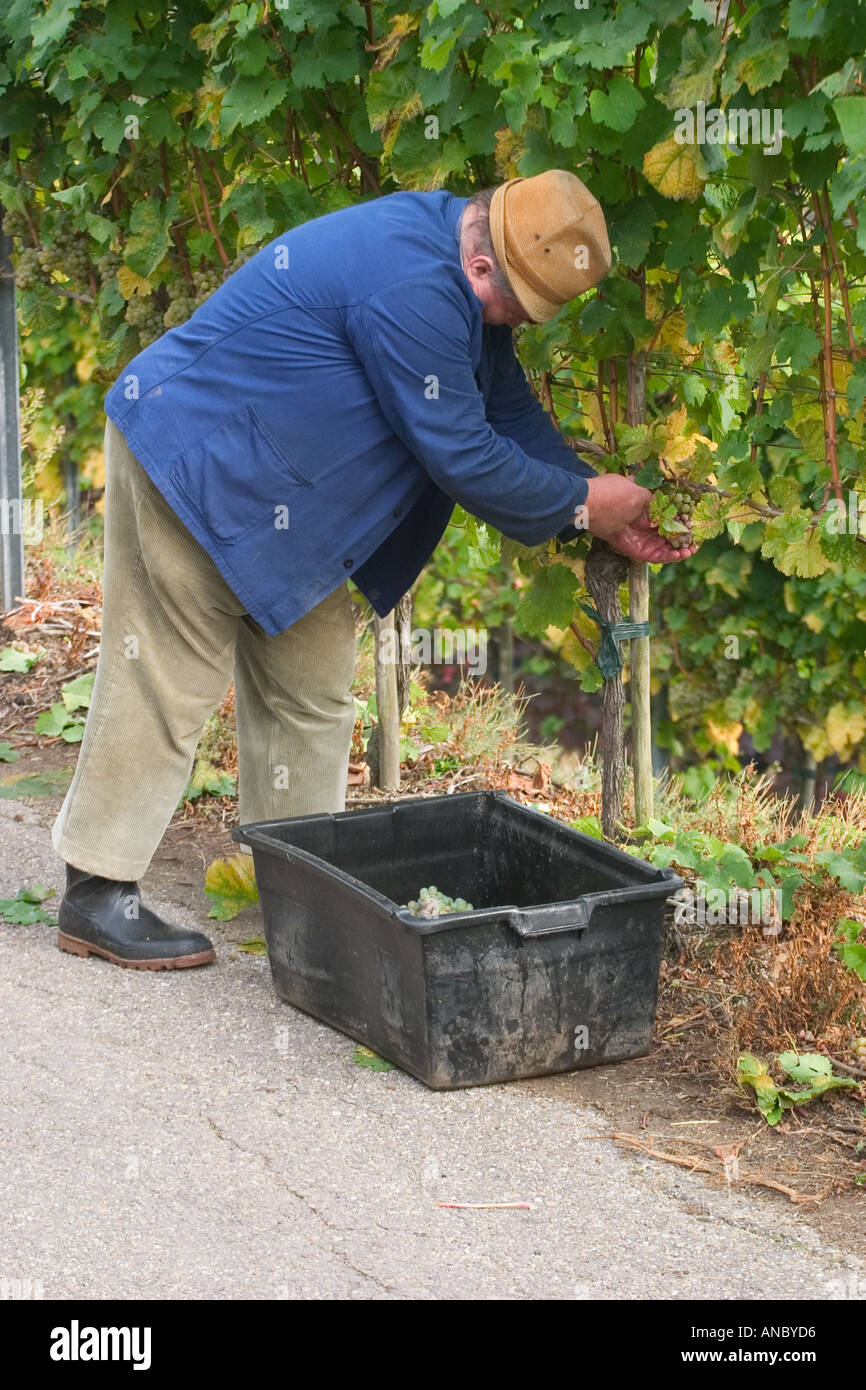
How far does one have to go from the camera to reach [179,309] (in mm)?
4918

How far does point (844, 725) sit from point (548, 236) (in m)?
6.07

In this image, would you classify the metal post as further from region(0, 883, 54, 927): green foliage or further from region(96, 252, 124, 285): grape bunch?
region(0, 883, 54, 927): green foliage

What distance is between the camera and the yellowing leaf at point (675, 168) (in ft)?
10.6

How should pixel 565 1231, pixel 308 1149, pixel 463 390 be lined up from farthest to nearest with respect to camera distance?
pixel 463 390, pixel 308 1149, pixel 565 1231

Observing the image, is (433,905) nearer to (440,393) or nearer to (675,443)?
(440,393)

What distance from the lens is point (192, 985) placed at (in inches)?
148

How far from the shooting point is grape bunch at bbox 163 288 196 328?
491cm

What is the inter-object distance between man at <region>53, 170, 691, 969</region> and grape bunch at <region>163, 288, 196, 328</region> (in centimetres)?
133

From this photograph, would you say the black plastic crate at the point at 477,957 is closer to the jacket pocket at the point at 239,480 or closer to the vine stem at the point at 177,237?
the jacket pocket at the point at 239,480

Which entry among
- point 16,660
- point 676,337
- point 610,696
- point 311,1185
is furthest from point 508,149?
point 16,660

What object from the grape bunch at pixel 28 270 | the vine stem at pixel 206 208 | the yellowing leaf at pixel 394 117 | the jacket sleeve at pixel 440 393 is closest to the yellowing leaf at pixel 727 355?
the jacket sleeve at pixel 440 393

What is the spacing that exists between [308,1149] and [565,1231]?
1.80 feet

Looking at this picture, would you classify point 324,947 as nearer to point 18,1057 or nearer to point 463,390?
point 18,1057
